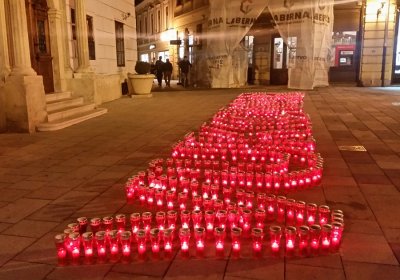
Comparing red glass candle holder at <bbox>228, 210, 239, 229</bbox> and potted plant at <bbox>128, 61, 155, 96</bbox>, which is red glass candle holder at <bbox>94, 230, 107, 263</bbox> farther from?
potted plant at <bbox>128, 61, 155, 96</bbox>

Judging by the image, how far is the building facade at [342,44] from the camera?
2122cm

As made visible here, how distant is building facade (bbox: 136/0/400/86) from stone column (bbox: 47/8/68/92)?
11.0 m

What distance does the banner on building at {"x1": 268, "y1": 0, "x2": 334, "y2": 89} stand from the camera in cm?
1859

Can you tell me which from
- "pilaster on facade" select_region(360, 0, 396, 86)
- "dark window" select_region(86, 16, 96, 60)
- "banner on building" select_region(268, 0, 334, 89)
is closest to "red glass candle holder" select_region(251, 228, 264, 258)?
"dark window" select_region(86, 16, 96, 60)

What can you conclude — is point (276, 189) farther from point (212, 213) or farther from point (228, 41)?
point (228, 41)

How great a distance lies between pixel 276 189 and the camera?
510 cm

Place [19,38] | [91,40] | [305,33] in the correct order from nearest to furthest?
[19,38]
[91,40]
[305,33]

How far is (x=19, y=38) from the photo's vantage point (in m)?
9.33

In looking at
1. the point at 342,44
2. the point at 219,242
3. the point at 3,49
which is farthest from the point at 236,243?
the point at 342,44

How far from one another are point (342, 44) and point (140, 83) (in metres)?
12.6

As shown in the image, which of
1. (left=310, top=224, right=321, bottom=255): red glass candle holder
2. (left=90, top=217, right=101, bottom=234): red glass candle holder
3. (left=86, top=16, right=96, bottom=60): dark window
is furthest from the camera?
(left=86, top=16, right=96, bottom=60): dark window

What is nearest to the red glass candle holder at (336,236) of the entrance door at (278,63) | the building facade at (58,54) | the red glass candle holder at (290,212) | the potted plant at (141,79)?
the red glass candle holder at (290,212)

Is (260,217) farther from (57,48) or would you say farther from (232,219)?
A: (57,48)

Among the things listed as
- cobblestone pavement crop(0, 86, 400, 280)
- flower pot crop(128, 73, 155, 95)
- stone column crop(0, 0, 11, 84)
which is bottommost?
cobblestone pavement crop(0, 86, 400, 280)
